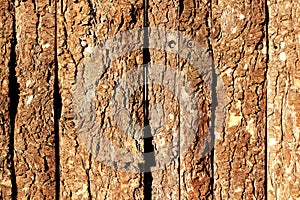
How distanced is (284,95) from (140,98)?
0.42 metres

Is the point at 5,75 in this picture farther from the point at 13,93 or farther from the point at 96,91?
the point at 96,91

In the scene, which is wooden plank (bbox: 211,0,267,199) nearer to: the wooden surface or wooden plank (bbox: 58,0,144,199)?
the wooden surface

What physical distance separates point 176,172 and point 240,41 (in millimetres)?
429

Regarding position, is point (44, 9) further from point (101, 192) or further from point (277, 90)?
point (277, 90)

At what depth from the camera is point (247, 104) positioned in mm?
1518

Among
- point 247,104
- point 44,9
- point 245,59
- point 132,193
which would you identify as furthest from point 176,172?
point 44,9

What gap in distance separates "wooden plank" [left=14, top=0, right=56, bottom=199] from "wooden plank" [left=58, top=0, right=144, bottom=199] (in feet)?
0.11

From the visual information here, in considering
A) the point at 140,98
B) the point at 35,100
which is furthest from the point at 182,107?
the point at 35,100

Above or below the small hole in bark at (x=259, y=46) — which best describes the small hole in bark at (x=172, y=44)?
above

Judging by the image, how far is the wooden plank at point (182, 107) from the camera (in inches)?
59.0

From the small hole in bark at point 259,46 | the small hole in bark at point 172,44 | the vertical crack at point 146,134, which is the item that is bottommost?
the vertical crack at point 146,134

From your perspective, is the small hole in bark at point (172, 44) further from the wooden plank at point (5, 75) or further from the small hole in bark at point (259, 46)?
the wooden plank at point (5, 75)

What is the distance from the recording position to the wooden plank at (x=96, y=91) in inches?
58.2

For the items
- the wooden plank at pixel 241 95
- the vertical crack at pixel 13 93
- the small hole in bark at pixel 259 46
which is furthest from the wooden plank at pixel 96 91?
the small hole in bark at pixel 259 46
